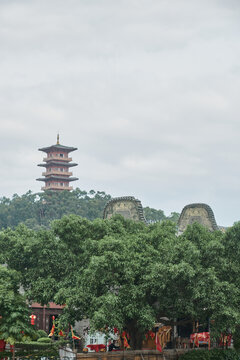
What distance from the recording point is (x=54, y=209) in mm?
120750

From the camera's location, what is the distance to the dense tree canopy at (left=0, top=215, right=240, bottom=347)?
27.2 m

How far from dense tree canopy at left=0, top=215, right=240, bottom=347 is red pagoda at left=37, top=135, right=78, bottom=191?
306 feet

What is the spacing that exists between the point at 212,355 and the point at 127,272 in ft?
23.2

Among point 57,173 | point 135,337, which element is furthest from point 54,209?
point 135,337

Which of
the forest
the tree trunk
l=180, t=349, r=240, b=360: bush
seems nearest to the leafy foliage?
the tree trunk

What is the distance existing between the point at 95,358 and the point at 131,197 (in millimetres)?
15973

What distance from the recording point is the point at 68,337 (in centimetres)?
3575

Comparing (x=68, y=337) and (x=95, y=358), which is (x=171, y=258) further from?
(x=68, y=337)

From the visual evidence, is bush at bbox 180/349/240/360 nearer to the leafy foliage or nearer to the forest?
the leafy foliage

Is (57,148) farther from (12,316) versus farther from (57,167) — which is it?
(12,316)

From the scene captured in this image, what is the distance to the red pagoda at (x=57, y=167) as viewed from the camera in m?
125

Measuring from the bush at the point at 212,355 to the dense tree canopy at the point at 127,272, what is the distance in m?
2.38

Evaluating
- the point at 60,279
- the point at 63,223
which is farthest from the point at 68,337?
the point at 63,223

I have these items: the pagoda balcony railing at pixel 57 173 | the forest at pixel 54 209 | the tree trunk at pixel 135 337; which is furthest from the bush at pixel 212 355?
the pagoda balcony railing at pixel 57 173
